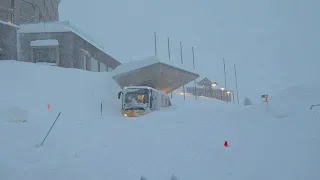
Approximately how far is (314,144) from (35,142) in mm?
7664

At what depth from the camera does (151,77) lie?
3278 centimetres

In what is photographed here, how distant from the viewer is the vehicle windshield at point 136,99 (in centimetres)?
2322

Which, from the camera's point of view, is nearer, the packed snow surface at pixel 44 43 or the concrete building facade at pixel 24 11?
the packed snow surface at pixel 44 43

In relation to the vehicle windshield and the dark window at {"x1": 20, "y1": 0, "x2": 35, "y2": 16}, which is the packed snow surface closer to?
the dark window at {"x1": 20, "y1": 0, "x2": 35, "y2": 16}

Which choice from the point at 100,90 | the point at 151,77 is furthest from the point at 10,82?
the point at 151,77

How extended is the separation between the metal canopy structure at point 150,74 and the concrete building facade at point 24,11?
14224 mm

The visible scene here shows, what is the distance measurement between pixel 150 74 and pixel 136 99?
8806 millimetres

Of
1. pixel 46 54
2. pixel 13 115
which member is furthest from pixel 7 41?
pixel 13 115

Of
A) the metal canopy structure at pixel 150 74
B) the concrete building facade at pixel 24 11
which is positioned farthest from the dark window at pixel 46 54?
the metal canopy structure at pixel 150 74

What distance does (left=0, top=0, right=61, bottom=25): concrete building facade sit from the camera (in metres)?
37.8

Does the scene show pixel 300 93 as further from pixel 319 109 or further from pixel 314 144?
pixel 314 144

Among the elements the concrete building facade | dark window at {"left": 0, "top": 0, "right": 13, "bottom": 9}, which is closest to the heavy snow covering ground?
the concrete building facade

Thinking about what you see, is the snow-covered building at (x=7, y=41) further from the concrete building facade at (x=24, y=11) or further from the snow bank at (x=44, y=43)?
the concrete building facade at (x=24, y=11)

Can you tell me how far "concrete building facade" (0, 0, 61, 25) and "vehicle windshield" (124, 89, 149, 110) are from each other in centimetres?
2089
